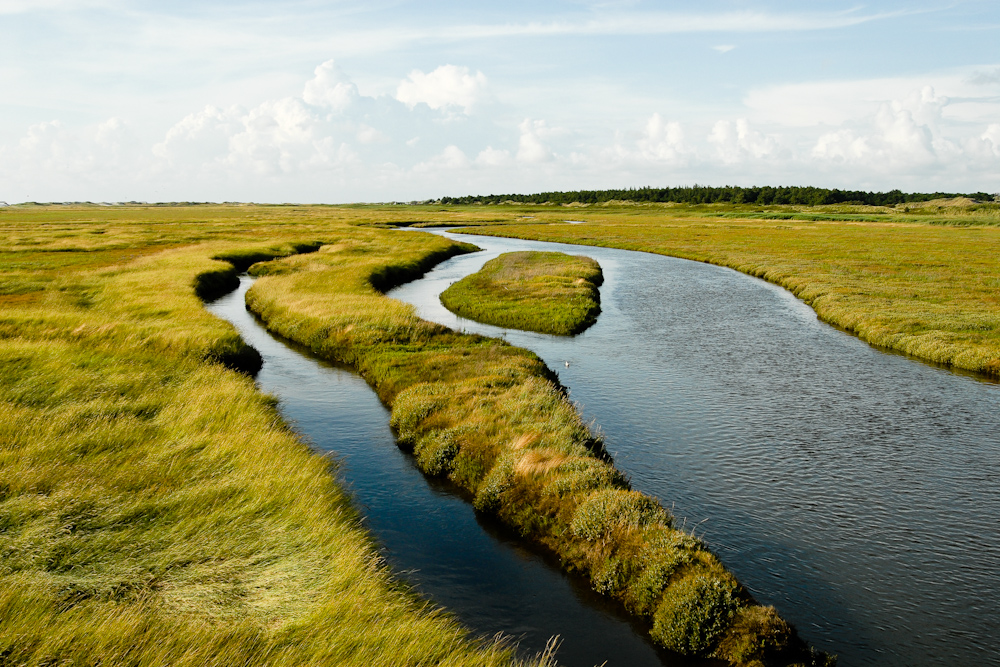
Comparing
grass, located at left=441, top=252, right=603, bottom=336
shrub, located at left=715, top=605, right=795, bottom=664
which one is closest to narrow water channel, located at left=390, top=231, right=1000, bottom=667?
shrub, located at left=715, top=605, right=795, bottom=664

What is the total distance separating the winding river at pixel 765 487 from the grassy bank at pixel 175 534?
1.70 m

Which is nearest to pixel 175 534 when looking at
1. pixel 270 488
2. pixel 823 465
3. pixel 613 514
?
pixel 270 488

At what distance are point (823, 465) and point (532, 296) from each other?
96.3 feet

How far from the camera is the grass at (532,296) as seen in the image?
39106mm

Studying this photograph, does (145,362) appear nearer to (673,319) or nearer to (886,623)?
(886,623)

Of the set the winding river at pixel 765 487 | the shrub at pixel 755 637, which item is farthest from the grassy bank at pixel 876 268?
the shrub at pixel 755 637

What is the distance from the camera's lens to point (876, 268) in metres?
62.5

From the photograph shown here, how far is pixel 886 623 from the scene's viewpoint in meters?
12.0

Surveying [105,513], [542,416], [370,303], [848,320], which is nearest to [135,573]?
[105,513]

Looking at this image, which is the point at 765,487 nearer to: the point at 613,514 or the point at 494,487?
the point at 613,514

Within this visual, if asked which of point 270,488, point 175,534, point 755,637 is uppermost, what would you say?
point 175,534

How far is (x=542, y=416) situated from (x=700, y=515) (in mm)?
5862

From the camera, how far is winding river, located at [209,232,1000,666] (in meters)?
12.0

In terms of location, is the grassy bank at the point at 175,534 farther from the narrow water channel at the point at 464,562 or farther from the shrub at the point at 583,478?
the shrub at the point at 583,478
